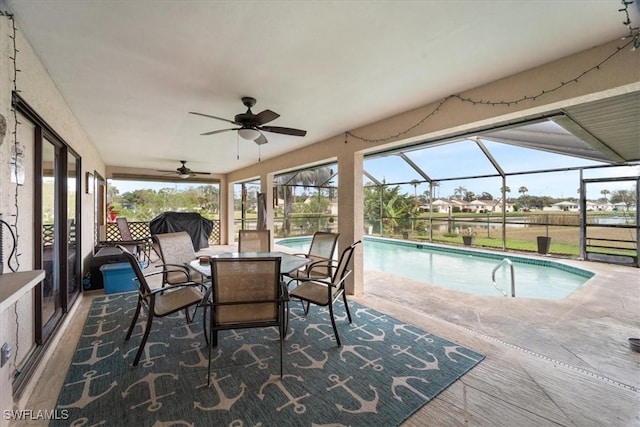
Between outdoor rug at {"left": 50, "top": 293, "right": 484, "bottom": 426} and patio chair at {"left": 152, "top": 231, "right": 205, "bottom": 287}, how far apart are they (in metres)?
0.54

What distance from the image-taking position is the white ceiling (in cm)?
162

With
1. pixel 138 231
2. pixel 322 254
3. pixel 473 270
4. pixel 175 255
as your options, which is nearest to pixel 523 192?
pixel 473 270

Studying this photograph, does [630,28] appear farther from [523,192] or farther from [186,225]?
[186,225]

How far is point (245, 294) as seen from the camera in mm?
2074

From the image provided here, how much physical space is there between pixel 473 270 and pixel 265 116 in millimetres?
6153

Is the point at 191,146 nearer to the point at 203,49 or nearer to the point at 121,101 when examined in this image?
the point at 121,101

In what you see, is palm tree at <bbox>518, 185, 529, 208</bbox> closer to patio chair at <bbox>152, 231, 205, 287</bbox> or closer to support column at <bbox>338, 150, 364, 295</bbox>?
support column at <bbox>338, 150, 364, 295</bbox>

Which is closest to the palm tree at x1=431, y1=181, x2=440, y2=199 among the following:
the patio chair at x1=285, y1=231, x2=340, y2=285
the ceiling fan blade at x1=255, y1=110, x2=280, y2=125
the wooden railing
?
the patio chair at x1=285, y1=231, x2=340, y2=285

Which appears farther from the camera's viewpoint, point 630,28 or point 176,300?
point 176,300

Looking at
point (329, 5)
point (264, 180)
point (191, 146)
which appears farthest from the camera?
point (264, 180)

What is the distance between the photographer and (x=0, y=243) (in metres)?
1.41

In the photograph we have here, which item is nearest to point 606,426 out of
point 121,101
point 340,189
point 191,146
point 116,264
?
point 340,189

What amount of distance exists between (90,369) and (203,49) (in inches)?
104

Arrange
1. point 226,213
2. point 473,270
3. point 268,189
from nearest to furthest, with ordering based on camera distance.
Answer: point 473,270 < point 268,189 < point 226,213
